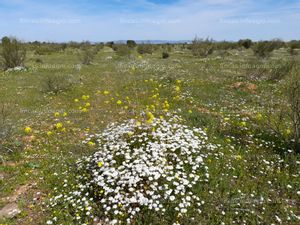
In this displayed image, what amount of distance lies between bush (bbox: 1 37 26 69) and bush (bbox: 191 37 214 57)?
2363cm

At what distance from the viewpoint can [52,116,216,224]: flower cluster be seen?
15.1ft

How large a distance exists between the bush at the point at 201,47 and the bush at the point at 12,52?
23631 millimetres

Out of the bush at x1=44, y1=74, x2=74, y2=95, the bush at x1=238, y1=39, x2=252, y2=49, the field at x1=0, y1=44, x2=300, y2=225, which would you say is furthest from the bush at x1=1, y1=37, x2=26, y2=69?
the bush at x1=238, y1=39, x2=252, y2=49

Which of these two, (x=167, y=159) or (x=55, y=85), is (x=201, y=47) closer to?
(x=55, y=85)

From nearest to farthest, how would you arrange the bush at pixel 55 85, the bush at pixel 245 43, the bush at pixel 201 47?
the bush at pixel 55 85 < the bush at pixel 201 47 < the bush at pixel 245 43

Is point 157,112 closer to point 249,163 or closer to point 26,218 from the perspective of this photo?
point 249,163

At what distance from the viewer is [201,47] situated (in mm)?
35250

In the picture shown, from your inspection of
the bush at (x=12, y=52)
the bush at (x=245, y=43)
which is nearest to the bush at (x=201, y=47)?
the bush at (x=245, y=43)

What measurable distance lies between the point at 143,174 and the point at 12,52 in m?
22.3

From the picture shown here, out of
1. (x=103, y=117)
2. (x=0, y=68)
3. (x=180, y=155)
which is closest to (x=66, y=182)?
(x=180, y=155)

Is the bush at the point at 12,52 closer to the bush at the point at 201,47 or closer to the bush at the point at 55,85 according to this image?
the bush at the point at 55,85

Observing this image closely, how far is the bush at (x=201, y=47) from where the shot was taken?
3524 centimetres

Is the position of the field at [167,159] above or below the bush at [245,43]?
below

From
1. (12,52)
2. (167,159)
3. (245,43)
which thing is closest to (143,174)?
(167,159)
